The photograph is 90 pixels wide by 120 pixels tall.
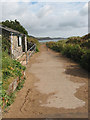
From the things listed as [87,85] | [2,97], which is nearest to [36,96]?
[2,97]

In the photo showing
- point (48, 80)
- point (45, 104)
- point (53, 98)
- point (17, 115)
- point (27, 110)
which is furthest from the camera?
point (48, 80)

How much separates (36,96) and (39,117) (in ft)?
4.52

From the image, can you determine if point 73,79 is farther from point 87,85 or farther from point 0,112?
point 0,112

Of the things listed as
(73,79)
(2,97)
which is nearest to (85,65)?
(73,79)

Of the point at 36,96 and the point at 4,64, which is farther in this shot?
the point at 4,64

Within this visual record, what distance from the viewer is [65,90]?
5.32m

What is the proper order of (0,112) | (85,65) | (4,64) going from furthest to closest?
(85,65) < (4,64) < (0,112)

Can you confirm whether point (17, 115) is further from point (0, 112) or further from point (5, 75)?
point (5, 75)

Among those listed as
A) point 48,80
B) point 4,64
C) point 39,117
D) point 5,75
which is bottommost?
point 39,117

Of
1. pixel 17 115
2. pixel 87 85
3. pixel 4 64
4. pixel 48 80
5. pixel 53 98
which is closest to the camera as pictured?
pixel 17 115

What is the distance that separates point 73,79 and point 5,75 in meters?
3.55

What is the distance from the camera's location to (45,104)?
4.25 metres

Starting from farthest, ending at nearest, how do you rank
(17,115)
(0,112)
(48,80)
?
(48,80), (17,115), (0,112)

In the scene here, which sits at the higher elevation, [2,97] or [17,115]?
[2,97]
